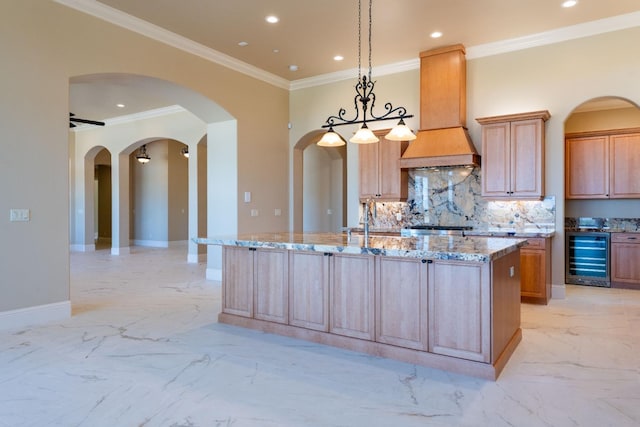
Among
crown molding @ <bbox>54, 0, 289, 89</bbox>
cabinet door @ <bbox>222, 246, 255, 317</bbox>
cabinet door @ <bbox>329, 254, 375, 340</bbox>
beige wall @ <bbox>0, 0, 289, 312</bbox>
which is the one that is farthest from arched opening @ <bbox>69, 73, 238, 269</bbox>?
cabinet door @ <bbox>329, 254, 375, 340</bbox>

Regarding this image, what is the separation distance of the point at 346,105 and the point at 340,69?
585 mm

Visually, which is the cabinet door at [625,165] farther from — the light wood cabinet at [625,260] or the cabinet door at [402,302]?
the cabinet door at [402,302]

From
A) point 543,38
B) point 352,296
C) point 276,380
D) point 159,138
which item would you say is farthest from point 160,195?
point 276,380

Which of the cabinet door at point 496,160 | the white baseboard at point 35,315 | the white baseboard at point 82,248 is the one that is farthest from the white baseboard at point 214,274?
the white baseboard at point 82,248

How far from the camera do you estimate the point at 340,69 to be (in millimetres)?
6906

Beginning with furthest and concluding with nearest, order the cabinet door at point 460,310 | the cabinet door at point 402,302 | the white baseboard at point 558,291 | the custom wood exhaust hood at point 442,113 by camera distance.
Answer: the custom wood exhaust hood at point 442,113
the white baseboard at point 558,291
the cabinet door at point 402,302
the cabinet door at point 460,310

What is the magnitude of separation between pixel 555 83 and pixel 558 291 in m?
2.74

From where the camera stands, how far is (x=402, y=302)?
3.24 meters

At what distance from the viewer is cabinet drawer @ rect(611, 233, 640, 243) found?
6.14 meters

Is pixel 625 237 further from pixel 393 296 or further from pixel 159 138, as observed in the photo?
pixel 159 138

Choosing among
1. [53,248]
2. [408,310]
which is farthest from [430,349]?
[53,248]

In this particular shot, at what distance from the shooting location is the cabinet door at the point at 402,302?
316 centimetres

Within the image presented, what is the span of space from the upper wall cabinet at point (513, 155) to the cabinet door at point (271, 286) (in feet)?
10.8

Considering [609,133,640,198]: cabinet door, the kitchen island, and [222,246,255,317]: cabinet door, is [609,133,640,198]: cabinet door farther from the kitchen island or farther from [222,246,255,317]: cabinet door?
[222,246,255,317]: cabinet door
